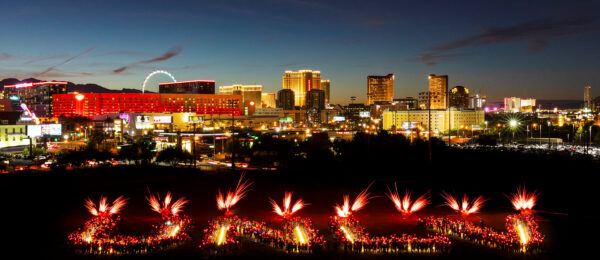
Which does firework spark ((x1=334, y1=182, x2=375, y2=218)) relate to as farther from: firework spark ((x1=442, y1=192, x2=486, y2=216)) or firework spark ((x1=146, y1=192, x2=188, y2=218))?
firework spark ((x1=146, y1=192, x2=188, y2=218))

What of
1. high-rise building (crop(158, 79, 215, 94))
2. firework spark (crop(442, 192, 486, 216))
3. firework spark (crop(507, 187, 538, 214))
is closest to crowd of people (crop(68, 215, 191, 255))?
firework spark (crop(442, 192, 486, 216))

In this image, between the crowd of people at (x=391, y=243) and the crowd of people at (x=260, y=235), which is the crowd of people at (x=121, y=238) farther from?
the crowd of people at (x=391, y=243)

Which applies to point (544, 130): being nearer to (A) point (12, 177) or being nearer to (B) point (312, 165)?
(B) point (312, 165)

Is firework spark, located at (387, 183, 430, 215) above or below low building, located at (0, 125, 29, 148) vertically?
below

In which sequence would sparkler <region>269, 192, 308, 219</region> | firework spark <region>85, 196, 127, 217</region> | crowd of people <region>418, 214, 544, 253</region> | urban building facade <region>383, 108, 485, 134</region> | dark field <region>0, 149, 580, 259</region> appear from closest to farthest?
crowd of people <region>418, 214, 544, 253</region> < dark field <region>0, 149, 580, 259</region> < sparkler <region>269, 192, 308, 219</region> < firework spark <region>85, 196, 127, 217</region> < urban building facade <region>383, 108, 485, 134</region>

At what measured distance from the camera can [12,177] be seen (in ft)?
97.2

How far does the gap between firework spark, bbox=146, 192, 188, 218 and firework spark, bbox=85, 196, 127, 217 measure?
4.66ft

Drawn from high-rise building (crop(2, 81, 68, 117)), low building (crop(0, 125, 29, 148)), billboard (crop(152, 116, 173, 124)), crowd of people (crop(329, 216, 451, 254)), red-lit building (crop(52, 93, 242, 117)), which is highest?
high-rise building (crop(2, 81, 68, 117))

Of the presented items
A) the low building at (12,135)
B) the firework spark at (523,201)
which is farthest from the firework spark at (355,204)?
the low building at (12,135)

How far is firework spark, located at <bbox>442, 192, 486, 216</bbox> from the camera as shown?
1931cm

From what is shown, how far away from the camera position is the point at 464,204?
19312 millimetres

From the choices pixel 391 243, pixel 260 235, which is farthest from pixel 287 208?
pixel 391 243

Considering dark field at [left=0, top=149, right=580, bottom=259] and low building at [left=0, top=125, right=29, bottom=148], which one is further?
low building at [left=0, top=125, right=29, bottom=148]

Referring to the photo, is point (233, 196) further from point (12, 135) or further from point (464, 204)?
point (12, 135)
